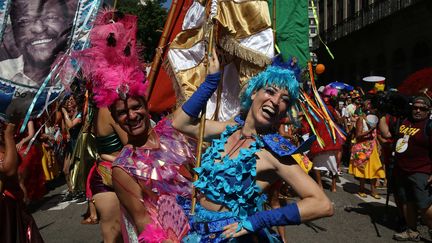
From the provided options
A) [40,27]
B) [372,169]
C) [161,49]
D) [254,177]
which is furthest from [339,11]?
[40,27]

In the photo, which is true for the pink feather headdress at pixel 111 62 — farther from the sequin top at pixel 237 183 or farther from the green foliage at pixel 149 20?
the green foliage at pixel 149 20

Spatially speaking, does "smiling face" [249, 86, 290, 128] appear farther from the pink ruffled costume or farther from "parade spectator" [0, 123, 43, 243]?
"parade spectator" [0, 123, 43, 243]

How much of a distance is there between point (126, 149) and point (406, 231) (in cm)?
441

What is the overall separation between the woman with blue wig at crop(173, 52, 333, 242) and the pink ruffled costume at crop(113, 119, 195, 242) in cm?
12

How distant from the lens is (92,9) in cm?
247

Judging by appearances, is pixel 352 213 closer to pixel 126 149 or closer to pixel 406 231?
pixel 406 231

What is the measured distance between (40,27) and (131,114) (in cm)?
68

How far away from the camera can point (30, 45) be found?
2.27 m

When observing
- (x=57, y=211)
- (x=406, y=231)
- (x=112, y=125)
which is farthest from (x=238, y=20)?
(x=57, y=211)

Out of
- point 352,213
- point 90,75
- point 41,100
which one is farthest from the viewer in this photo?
point 352,213

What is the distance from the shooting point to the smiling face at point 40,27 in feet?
7.37

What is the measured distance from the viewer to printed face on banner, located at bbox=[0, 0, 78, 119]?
2.24 m

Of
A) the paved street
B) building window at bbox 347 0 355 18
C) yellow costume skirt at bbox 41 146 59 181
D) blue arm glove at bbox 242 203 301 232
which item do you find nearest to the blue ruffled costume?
blue arm glove at bbox 242 203 301 232

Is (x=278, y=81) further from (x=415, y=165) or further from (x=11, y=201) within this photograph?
(x=415, y=165)
